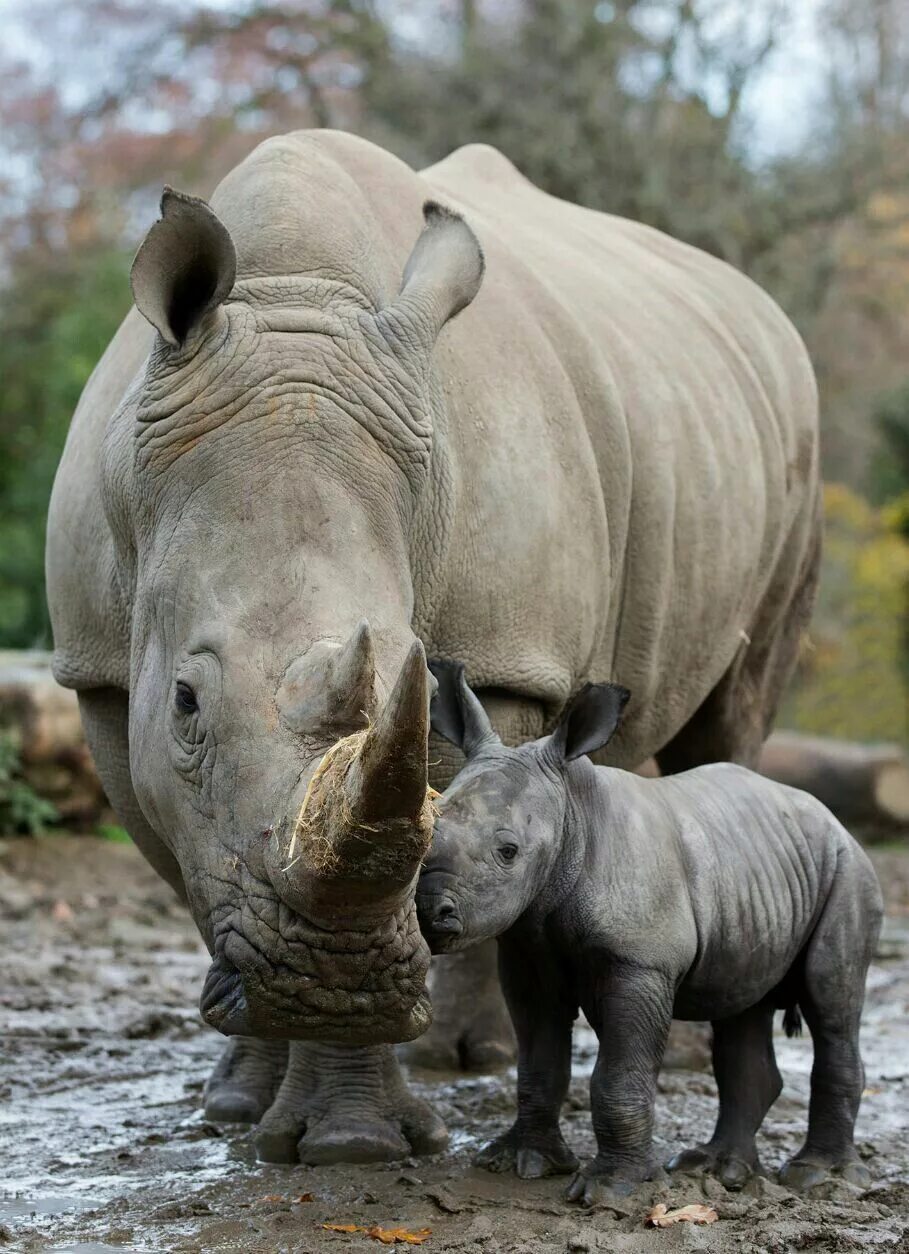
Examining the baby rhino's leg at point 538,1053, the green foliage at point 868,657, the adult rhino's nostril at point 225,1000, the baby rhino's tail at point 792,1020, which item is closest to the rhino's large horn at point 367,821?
the adult rhino's nostril at point 225,1000

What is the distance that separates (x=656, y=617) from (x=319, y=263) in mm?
1821

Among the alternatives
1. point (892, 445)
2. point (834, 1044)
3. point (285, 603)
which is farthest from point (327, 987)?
point (892, 445)

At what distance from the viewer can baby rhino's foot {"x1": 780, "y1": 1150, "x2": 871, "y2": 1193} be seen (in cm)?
456

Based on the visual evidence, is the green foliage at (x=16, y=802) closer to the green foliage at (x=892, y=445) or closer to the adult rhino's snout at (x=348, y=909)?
the adult rhino's snout at (x=348, y=909)

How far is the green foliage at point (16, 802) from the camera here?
10047mm

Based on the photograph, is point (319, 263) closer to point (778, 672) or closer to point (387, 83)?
point (778, 672)

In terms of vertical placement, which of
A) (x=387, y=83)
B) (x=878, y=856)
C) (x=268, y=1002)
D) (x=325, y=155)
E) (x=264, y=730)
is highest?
(x=387, y=83)

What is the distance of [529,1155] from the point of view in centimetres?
458

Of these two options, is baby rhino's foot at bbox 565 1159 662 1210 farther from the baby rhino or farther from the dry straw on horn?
the dry straw on horn

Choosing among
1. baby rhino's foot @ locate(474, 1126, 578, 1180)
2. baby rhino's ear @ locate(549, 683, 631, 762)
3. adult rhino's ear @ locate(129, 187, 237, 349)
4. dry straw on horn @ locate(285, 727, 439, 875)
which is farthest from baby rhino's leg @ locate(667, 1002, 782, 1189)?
adult rhino's ear @ locate(129, 187, 237, 349)

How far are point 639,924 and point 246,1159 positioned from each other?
126 cm

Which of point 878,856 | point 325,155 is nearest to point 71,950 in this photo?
point 325,155

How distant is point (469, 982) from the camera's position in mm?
6238

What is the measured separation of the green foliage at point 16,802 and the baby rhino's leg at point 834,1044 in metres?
6.24
